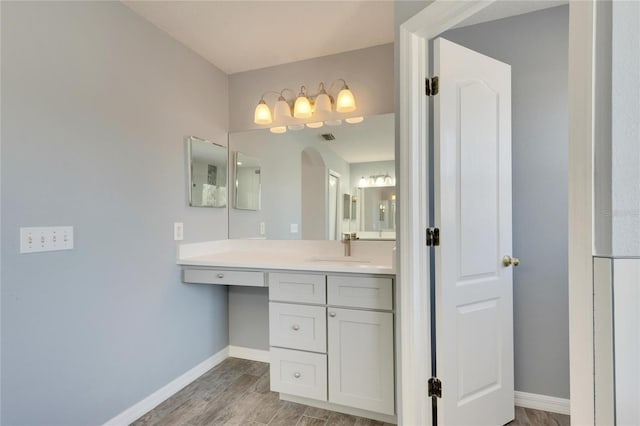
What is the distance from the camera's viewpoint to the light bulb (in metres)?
2.29

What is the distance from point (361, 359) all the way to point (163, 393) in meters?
1.30

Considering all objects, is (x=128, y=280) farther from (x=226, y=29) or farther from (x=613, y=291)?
(x=613, y=291)

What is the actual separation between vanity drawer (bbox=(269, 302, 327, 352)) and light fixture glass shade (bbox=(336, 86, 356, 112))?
4.59ft

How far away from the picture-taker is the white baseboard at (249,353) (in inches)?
97.5

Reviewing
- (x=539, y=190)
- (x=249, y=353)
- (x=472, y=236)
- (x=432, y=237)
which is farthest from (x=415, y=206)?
(x=249, y=353)

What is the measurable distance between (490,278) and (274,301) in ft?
4.09

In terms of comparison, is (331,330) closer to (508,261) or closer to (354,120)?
(508,261)

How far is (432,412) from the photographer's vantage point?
1.50m

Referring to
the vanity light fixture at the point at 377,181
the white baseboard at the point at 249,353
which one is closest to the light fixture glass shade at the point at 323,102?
the vanity light fixture at the point at 377,181

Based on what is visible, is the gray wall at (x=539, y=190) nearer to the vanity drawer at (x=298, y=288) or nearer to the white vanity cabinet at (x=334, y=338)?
the white vanity cabinet at (x=334, y=338)

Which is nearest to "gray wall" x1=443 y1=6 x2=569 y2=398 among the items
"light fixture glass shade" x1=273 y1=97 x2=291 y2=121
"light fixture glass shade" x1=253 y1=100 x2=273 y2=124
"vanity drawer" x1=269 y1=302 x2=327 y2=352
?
"vanity drawer" x1=269 y1=302 x2=327 y2=352

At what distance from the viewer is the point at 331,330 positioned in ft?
5.80

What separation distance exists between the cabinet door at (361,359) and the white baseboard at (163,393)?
1069mm

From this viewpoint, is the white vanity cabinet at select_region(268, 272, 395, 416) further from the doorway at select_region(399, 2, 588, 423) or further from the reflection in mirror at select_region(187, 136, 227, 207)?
the reflection in mirror at select_region(187, 136, 227, 207)
